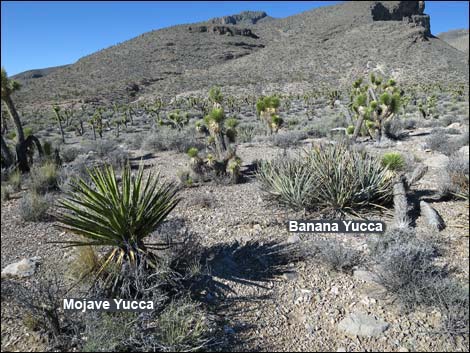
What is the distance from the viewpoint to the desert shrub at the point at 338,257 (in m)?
4.79

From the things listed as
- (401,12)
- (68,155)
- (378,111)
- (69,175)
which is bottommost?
(69,175)

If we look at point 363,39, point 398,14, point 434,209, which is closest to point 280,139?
point 434,209

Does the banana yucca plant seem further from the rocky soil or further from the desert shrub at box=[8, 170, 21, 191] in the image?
the desert shrub at box=[8, 170, 21, 191]

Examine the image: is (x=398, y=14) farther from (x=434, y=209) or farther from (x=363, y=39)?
(x=434, y=209)

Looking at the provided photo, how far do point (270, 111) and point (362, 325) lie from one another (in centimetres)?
1287

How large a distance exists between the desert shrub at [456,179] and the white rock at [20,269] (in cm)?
668

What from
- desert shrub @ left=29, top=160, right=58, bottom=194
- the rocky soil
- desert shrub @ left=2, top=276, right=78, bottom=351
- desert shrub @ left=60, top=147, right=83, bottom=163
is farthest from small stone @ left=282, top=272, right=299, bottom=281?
desert shrub @ left=60, top=147, right=83, bottom=163

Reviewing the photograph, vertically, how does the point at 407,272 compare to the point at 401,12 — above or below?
below

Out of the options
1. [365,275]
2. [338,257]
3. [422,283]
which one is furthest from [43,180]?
[422,283]

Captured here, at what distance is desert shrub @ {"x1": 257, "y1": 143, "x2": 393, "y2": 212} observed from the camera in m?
6.20

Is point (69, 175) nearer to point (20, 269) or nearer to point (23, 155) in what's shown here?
point (23, 155)

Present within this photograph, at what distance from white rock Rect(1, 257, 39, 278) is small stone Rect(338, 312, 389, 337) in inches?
150

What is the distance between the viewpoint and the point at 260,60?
222 feet

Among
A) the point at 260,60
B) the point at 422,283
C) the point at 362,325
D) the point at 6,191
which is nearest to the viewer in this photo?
the point at 362,325
